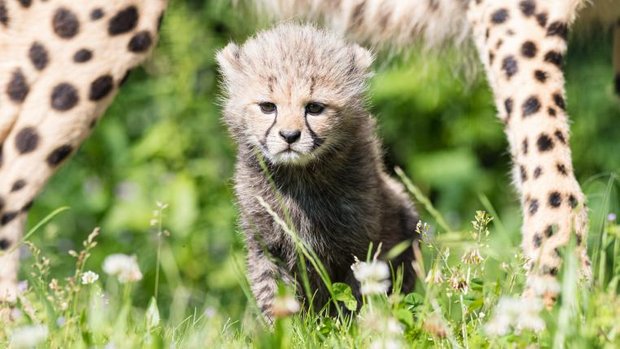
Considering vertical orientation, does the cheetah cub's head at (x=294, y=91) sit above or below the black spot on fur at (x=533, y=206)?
above

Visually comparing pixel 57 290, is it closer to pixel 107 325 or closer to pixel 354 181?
pixel 107 325

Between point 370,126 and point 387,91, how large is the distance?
77.6 inches

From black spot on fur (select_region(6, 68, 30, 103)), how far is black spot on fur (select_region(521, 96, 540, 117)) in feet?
4.64

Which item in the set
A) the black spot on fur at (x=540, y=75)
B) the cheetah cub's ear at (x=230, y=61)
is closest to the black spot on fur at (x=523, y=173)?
the black spot on fur at (x=540, y=75)

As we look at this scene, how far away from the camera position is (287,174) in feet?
10.8

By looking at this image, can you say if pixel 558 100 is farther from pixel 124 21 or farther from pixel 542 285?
pixel 124 21

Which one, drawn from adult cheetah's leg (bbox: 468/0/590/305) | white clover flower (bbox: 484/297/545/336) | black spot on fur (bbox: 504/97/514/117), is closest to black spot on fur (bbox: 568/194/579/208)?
adult cheetah's leg (bbox: 468/0/590/305)

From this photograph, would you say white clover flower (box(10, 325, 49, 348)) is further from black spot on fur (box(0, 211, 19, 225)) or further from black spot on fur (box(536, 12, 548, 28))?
black spot on fur (box(536, 12, 548, 28))

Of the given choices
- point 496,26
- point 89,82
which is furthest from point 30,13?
point 496,26

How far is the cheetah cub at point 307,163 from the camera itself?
314cm

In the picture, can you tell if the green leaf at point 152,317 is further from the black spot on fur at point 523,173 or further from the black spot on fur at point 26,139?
the black spot on fur at point 523,173

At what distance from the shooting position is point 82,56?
3371 mm

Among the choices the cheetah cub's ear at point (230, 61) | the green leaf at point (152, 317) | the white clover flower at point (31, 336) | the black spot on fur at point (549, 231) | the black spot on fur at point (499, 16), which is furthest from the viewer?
the black spot on fur at point (499, 16)

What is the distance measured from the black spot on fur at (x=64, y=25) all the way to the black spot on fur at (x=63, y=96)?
0.14 metres
